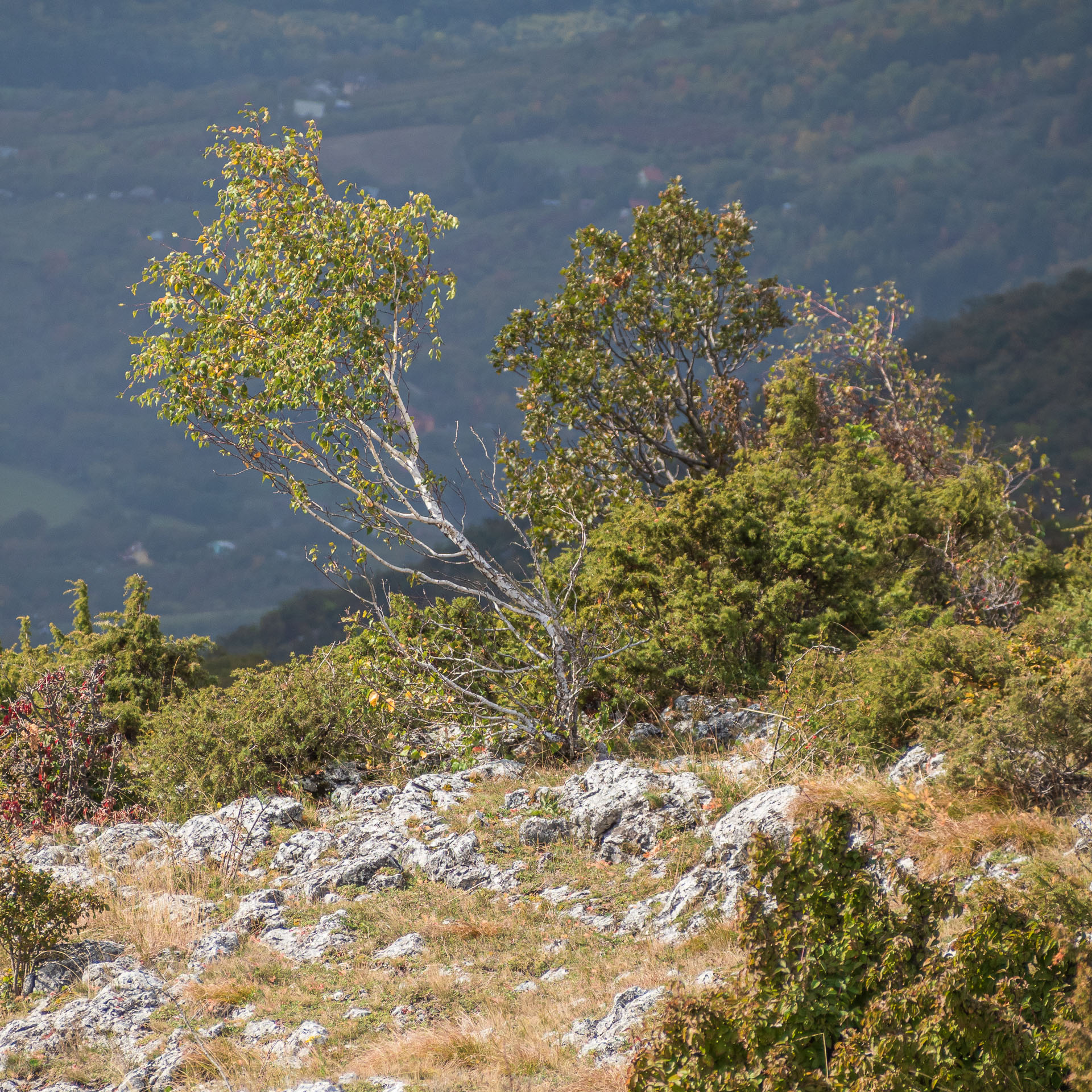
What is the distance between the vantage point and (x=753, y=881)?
434cm

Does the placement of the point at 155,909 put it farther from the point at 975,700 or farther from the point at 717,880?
the point at 975,700

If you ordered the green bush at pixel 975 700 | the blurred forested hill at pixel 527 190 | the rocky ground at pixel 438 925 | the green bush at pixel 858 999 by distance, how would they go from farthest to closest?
the blurred forested hill at pixel 527 190, the green bush at pixel 975 700, the rocky ground at pixel 438 925, the green bush at pixel 858 999

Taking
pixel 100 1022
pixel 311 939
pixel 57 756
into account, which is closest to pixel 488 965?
pixel 311 939

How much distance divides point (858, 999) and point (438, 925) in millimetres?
3411

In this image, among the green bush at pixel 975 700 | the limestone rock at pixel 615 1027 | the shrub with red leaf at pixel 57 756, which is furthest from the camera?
the shrub with red leaf at pixel 57 756

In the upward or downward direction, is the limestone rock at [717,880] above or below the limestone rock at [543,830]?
above

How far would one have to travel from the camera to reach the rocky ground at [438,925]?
532cm

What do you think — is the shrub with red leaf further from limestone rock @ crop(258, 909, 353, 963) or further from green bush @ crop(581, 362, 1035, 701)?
green bush @ crop(581, 362, 1035, 701)

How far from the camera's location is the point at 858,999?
4.04 meters

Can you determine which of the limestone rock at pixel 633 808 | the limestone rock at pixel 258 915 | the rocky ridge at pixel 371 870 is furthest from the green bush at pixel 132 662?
the limestone rock at pixel 633 808

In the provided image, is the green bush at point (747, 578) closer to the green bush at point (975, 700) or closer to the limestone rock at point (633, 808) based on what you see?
the green bush at point (975, 700)

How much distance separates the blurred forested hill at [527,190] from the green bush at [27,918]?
121 metres

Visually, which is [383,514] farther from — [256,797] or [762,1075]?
[762,1075]

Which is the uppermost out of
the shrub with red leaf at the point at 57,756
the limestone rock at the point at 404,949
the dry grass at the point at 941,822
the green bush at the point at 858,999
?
the green bush at the point at 858,999
